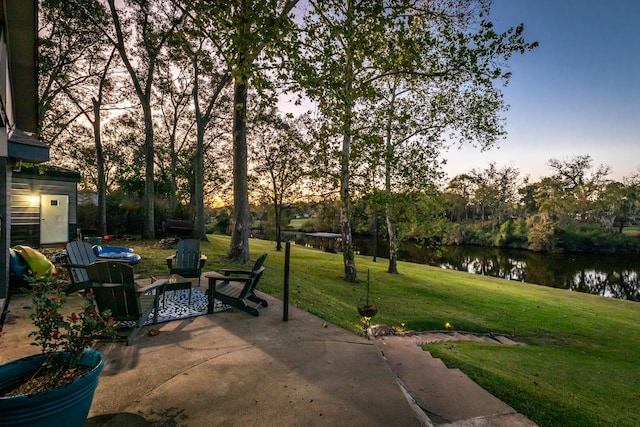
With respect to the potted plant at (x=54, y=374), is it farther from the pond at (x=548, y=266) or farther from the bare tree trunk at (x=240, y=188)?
the pond at (x=548, y=266)

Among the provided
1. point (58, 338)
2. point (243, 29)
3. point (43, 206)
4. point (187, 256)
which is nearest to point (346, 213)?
point (187, 256)

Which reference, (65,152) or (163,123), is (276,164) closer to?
(163,123)

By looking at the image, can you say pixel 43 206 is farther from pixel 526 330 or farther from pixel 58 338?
pixel 526 330

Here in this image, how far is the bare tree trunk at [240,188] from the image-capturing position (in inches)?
413

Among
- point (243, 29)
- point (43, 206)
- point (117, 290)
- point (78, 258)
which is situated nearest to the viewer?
point (117, 290)

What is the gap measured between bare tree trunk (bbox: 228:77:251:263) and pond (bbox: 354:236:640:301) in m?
15.1

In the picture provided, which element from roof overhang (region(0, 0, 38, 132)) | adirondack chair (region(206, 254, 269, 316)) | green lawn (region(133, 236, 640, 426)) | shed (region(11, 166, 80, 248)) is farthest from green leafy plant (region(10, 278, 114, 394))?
shed (region(11, 166, 80, 248))

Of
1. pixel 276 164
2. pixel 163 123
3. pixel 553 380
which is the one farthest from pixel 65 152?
pixel 553 380

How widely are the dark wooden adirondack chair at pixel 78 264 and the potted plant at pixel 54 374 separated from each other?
128 inches

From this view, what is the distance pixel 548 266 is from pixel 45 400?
3597cm

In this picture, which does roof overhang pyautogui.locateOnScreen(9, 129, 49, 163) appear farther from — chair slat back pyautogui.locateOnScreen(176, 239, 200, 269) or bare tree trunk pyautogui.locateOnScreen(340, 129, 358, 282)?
bare tree trunk pyautogui.locateOnScreen(340, 129, 358, 282)

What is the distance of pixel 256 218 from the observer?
152 ft

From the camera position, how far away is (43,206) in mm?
13102

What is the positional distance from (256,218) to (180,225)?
89.5 feet
